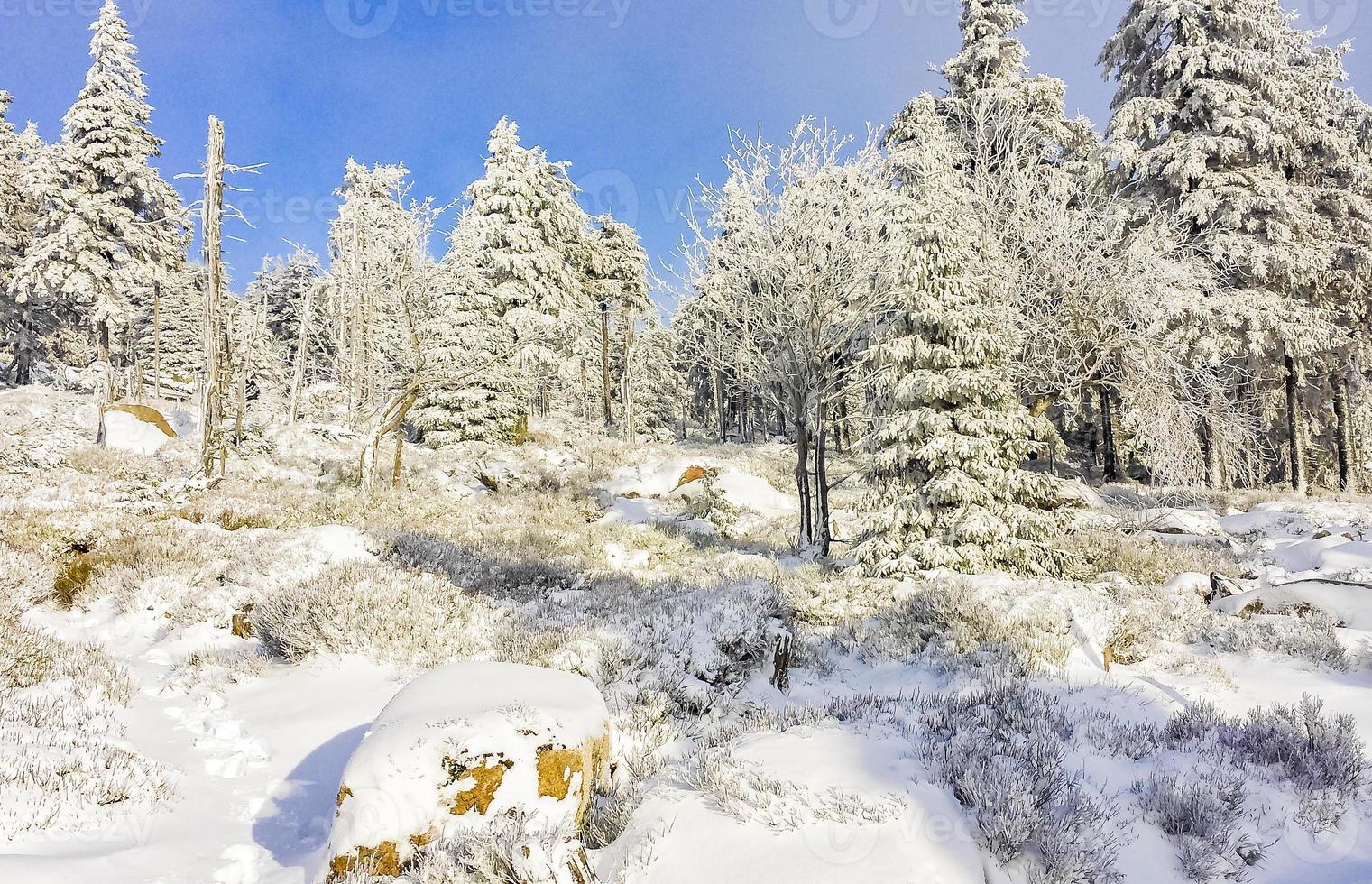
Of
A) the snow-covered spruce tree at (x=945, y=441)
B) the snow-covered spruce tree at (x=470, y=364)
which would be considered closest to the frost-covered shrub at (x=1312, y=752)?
the snow-covered spruce tree at (x=945, y=441)

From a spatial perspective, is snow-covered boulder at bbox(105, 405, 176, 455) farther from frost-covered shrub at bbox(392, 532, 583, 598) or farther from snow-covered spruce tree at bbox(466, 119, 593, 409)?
frost-covered shrub at bbox(392, 532, 583, 598)

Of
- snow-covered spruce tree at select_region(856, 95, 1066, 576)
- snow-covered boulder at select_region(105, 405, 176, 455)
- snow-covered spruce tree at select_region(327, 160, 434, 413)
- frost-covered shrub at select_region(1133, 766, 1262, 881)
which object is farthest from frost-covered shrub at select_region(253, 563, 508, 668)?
snow-covered boulder at select_region(105, 405, 176, 455)

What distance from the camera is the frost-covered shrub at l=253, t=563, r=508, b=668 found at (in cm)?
625

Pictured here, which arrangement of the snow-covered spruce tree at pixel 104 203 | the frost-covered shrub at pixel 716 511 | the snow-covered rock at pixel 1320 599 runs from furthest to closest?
the snow-covered spruce tree at pixel 104 203, the frost-covered shrub at pixel 716 511, the snow-covered rock at pixel 1320 599

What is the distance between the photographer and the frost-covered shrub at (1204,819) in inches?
124

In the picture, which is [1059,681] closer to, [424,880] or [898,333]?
[424,880]

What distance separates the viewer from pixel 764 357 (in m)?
12.5

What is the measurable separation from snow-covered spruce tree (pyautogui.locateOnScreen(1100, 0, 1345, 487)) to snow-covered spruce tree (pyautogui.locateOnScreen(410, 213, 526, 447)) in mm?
19361

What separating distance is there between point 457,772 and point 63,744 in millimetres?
2578

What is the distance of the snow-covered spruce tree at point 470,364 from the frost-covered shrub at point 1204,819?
20920 millimetres

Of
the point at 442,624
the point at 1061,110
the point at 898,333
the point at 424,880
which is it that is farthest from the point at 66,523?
the point at 1061,110

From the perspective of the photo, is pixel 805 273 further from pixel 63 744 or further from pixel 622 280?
pixel 622 280

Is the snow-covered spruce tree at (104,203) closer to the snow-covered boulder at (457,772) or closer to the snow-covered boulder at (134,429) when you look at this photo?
the snow-covered boulder at (134,429)

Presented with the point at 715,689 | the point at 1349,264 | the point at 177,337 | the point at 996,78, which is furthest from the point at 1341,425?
the point at 177,337
